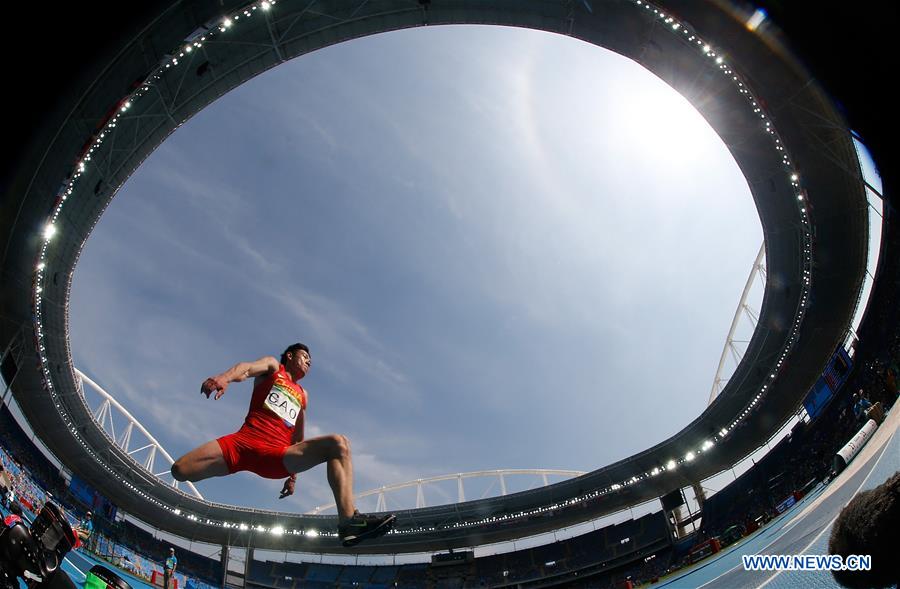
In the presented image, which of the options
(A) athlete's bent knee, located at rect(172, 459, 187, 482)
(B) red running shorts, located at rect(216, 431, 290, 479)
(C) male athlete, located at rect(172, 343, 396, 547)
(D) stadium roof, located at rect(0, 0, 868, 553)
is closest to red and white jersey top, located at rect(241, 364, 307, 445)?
(C) male athlete, located at rect(172, 343, 396, 547)

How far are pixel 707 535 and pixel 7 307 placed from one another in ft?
130

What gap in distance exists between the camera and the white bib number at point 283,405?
518 cm

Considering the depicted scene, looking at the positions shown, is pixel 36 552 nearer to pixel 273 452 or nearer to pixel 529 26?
pixel 273 452

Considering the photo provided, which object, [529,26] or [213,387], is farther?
[529,26]

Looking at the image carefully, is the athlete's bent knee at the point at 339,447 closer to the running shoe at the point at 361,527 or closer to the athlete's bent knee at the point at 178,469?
the running shoe at the point at 361,527

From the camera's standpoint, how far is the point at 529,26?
738 inches

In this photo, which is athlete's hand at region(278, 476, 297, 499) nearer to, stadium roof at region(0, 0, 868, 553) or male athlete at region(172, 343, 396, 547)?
male athlete at region(172, 343, 396, 547)

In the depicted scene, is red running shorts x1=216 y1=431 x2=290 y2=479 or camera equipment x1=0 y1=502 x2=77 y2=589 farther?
red running shorts x1=216 y1=431 x2=290 y2=479

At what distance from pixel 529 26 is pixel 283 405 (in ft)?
62.1

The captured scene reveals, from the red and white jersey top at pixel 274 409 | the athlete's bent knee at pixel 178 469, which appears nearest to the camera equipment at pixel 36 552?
the athlete's bent knee at pixel 178 469

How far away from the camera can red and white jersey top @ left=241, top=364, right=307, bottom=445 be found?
5.09m

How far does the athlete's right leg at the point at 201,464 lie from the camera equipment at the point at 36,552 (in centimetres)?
107

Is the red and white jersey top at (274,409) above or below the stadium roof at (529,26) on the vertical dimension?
below

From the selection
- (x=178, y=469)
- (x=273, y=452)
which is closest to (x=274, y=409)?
(x=273, y=452)
